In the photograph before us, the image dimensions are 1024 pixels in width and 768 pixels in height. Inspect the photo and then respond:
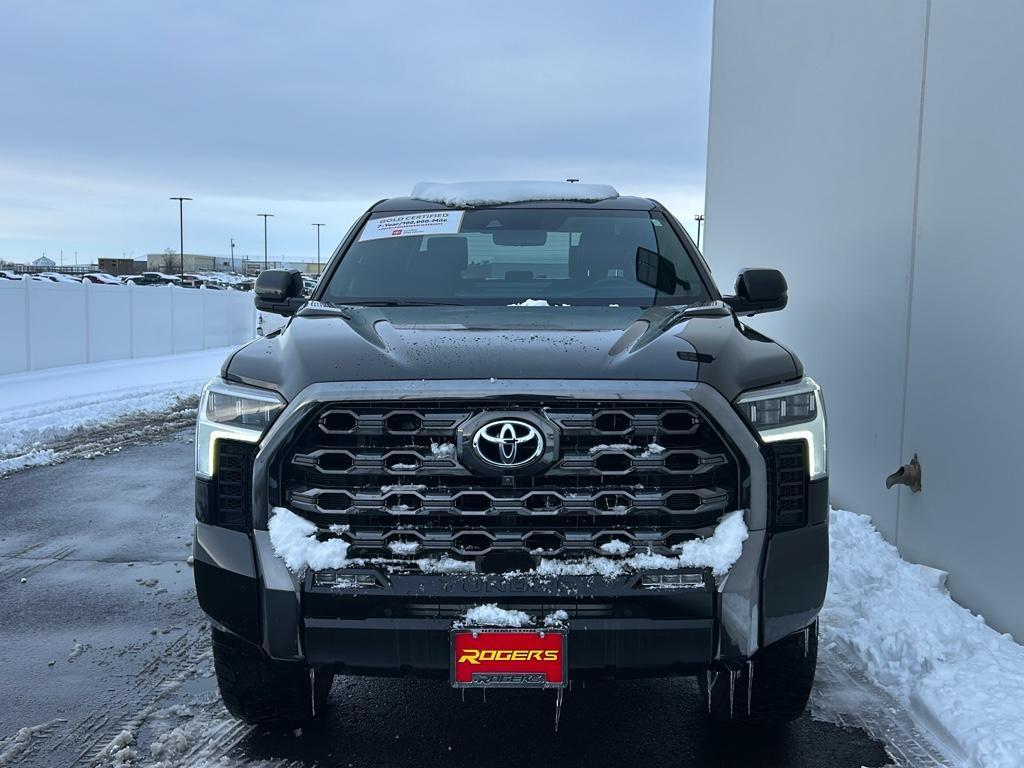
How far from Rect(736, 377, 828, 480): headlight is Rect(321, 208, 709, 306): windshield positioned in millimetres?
1130

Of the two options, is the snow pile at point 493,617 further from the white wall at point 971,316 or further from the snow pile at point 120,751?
the white wall at point 971,316

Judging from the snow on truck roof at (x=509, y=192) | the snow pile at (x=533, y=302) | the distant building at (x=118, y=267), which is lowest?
the snow pile at (x=533, y=302)

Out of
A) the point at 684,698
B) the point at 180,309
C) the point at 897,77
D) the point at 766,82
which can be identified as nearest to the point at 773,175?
the point at 766,82

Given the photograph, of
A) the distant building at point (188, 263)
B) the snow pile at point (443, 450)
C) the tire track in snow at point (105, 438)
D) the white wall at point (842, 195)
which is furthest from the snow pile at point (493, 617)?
the distant building at point (188, 263)

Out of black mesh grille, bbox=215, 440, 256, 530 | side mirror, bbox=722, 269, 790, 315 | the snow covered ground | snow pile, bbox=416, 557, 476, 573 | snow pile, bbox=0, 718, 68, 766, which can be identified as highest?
side mirror, bbox=722, 269, 790, 315

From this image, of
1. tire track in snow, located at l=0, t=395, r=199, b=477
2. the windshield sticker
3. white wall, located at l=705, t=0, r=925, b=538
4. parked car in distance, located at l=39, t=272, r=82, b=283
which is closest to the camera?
the windshield sticker

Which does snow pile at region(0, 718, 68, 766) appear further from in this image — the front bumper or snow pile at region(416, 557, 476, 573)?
snow pile at region(416, 557, 476, 573)

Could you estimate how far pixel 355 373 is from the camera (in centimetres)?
276

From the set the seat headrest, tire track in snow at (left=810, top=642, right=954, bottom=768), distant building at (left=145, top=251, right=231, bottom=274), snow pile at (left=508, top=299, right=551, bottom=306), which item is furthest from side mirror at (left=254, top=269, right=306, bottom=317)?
distant building at (left=145, top=251, right=231, bottom=274)

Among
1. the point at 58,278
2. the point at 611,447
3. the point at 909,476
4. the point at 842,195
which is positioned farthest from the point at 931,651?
the point at 58,278

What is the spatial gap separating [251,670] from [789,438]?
1.82 meters

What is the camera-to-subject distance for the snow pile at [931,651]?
316cm

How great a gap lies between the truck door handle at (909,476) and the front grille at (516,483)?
2634 millimetres

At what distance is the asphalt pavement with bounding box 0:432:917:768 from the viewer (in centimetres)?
316
